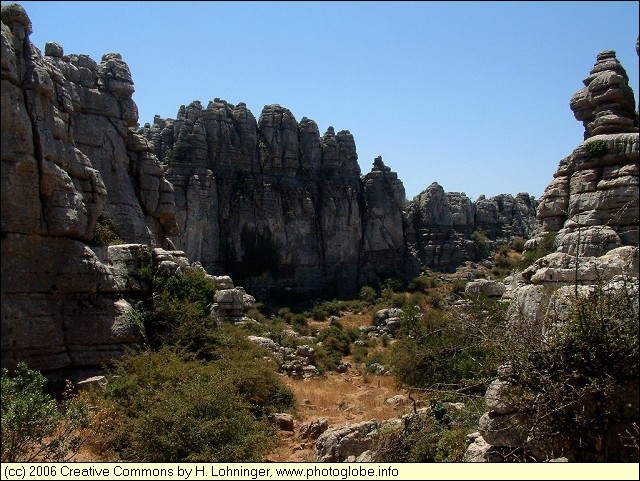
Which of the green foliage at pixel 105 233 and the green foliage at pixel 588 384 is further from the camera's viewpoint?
the green foliage at pixel 105 233

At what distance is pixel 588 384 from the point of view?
6.17 metres

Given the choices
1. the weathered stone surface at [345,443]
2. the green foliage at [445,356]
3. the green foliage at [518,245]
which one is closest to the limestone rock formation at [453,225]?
the green foliage at [518,245]

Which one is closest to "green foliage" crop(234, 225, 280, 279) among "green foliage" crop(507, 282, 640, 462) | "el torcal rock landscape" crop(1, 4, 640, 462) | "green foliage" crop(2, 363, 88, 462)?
"el torcal rock landscape" crop(1, 4, 640, 462)

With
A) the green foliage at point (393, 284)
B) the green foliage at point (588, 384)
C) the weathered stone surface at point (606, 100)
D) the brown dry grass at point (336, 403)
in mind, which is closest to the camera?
the green foliage at point (588, 384)

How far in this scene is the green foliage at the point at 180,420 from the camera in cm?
845

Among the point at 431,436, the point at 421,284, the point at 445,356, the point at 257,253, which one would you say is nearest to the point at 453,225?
the point at 421,284

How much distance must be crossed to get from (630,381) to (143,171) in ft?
54.7

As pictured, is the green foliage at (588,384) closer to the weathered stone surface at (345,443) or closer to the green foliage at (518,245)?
the weathered stone surface at (345,443)

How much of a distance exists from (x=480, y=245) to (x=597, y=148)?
3600 centimetres

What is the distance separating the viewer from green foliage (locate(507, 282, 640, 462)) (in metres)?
6.03

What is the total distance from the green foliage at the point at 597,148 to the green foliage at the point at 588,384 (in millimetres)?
10693

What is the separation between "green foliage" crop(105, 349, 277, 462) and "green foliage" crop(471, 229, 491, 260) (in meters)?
42.7

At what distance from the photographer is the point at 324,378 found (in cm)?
1891

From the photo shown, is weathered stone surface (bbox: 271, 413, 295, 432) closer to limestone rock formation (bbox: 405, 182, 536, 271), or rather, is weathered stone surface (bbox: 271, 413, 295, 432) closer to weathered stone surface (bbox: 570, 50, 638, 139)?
weathered stone surface (bbox: 570, 50, 638, 139)
